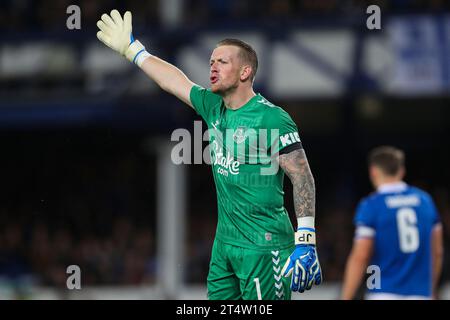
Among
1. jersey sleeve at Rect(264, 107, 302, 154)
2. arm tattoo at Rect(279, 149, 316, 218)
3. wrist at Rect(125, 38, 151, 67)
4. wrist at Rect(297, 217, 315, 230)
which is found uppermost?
wrist at Rect(125, 38, 151, 67)

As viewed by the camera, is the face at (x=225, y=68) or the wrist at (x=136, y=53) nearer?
the face at (x=225, y=68)

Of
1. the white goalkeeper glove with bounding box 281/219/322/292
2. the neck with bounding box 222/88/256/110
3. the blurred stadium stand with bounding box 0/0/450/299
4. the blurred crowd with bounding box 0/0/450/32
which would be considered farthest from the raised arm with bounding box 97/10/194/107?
the blurred crowd with bounding box 0/0/450/32

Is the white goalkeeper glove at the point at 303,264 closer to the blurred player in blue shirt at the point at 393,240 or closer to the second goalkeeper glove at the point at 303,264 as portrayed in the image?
the second goalkeeper glove at the point at 303,264

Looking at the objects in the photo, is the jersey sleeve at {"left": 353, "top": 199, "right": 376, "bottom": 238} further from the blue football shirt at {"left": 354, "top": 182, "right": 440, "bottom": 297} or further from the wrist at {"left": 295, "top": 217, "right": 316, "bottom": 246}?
the wrist at {"left": 295, "top": 217, "right": 316, "bottom": 246}

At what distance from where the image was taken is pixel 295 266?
5.99 metres

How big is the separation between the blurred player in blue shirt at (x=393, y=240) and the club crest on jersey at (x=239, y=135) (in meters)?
2.24

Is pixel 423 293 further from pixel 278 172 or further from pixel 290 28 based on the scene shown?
pixel 290 28

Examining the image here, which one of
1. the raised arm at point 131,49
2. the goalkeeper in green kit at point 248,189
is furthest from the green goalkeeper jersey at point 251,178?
the raised arm at point 131,49

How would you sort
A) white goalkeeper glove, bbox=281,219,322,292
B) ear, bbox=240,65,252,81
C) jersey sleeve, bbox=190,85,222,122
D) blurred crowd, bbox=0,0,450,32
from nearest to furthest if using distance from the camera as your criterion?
1. white goalkeeper glove, bbox=281,219,322,292
2. ear, bbox=240,65,252,81
3. jersey sleeve, bbox=190,85,222,122
4. blurred crowd, bbox=0,0,450,32

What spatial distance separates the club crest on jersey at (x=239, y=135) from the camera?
636 centimetres

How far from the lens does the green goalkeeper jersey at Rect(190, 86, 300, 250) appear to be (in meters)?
6.30

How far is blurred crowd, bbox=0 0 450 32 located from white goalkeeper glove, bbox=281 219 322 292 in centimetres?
894

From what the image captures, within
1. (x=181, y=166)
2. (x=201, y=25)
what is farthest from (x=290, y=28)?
(x=181, y=166)

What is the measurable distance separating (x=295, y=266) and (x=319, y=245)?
8.62 m
